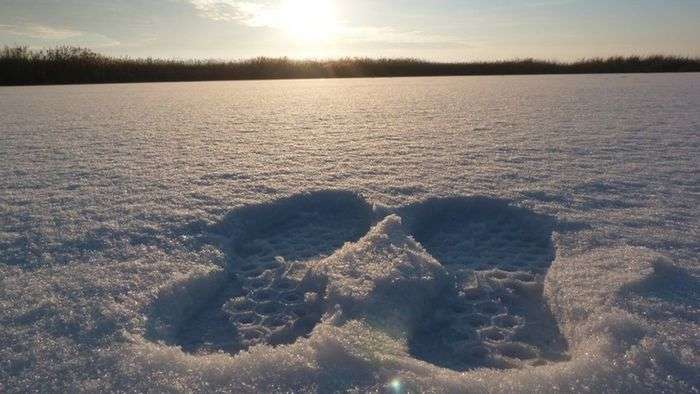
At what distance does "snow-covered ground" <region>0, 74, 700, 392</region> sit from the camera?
1136 millimetres

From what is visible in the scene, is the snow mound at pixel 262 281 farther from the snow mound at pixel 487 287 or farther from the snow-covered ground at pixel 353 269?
the snow mound at pixel 487 287

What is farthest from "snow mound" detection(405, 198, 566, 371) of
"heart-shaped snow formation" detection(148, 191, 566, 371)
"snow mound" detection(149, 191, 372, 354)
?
"snow mound" detection(149, 191, 372, 354)

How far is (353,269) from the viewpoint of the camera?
164cm

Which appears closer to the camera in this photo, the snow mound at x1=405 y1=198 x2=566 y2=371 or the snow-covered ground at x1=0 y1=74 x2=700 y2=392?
the snow-covered ground at x1=0 y1=74 x2=700 y2=392

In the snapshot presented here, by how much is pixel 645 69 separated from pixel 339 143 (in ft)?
56.2

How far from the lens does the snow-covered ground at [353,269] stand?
1.14 m

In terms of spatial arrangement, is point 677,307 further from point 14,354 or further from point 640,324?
point 14,354

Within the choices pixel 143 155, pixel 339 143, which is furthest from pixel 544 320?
pixel 143 155

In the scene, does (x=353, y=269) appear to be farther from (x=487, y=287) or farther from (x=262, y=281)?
(x=487, y=287)

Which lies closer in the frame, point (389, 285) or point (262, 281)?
point (389, 285)

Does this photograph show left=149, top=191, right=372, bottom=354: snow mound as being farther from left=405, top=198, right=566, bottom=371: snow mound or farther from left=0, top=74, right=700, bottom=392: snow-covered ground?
left=405, top=198, right=566, bottom=371: snow mound

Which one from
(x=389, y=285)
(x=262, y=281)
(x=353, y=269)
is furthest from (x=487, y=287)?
(x=262, y=281)

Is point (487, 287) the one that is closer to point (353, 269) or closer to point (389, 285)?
point (389, 285)

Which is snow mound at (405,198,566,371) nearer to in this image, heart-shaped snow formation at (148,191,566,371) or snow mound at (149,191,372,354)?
heart-shaped snow formation at (148,191,566,371)
